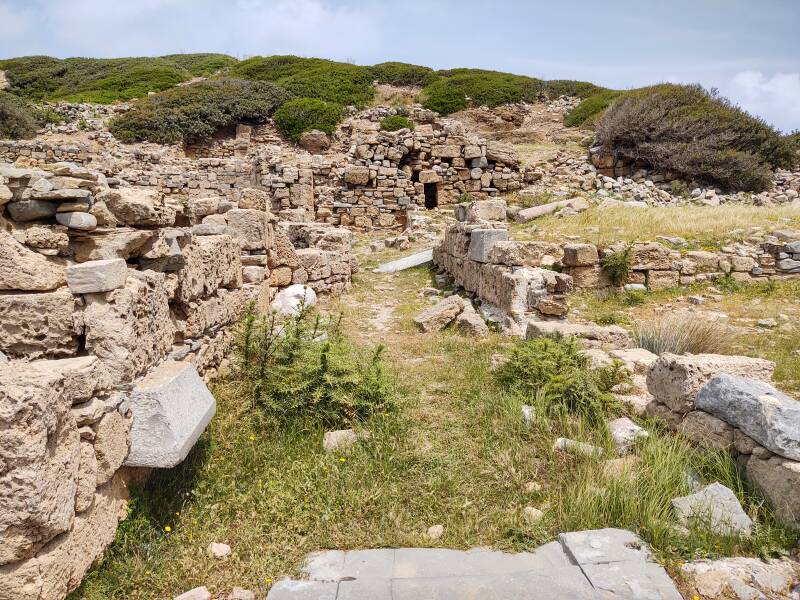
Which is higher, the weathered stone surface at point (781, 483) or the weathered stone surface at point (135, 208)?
the weathered stone surface at point (135, 208)

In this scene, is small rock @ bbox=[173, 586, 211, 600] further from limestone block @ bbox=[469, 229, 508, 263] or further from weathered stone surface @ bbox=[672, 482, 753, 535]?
limestone block @ bbox=[469, 229, 508, 263]

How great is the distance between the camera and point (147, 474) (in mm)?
3311

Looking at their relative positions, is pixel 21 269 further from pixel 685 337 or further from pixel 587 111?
pixel 587 111

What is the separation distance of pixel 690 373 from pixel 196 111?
24015mm

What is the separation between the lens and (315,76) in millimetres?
28000

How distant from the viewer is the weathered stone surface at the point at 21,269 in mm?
2781

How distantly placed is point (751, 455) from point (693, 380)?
2.29ft

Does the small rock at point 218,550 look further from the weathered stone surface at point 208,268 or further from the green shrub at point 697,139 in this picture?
the green shrub at point 697,139

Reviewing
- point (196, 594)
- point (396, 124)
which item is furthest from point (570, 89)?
point (196, 594)

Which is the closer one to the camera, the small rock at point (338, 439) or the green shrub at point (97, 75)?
the small rock at point (338, 439)

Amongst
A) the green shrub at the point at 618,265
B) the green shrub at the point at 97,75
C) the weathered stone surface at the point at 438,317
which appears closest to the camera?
the weathered stone surface at the point at 438,317

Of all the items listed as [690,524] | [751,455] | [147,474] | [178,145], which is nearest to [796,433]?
[751,455]

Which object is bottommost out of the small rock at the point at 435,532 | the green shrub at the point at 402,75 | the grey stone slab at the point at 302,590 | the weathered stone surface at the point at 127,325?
the grey stone slab at the point at 302,590

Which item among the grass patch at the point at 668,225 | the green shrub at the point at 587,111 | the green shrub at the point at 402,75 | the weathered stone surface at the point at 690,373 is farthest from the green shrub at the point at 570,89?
the weathered stone surface at the point at 690,373
